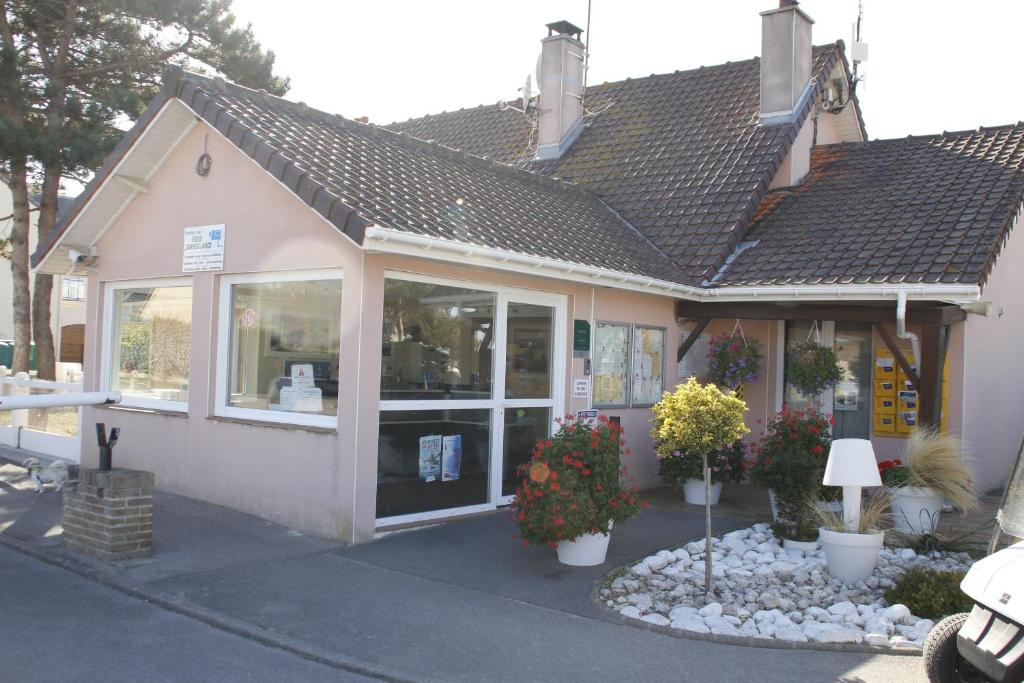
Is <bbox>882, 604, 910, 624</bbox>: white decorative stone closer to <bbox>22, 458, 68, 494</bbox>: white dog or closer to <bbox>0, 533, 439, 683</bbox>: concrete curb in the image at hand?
<bbox>0, 533, 439, 683</bbox>: concrete curb

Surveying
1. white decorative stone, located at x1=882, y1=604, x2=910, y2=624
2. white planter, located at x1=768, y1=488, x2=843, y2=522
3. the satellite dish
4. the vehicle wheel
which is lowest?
white decorative stone, located at x1=882, y1=604, x2=910, y2=624

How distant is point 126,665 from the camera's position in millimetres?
5043

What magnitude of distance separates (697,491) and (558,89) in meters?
9.18

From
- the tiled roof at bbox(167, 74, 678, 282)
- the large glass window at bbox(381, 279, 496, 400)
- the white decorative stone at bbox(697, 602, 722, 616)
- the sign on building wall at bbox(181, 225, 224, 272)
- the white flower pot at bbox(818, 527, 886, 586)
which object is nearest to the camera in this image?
the white decorative stone at bbox(697, 602, 722, 616)

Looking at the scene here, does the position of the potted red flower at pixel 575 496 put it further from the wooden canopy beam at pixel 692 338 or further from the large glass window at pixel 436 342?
the wooden canopy beam at pixel 692 338

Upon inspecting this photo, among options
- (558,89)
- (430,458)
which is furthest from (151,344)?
(558,89)

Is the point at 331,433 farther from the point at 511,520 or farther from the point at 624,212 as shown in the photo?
the point at 624,212

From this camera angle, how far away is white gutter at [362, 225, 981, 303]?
24.9 ft

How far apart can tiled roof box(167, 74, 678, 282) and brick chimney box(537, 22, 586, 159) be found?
378cm

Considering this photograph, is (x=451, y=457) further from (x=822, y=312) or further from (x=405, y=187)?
(x=822, y=312)

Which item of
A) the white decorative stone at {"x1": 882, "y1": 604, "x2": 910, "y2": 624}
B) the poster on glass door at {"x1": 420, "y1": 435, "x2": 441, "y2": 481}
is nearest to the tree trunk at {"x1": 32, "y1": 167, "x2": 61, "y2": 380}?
the poster on glass door at {"x1": 420, "y1": 435, "x2": 441, "y2": 481}

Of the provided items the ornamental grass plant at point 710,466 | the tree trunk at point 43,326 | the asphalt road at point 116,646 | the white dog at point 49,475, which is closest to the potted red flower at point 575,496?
the asphalt road at point 116,646

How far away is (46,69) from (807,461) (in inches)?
662

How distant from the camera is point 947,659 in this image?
4.61 m
